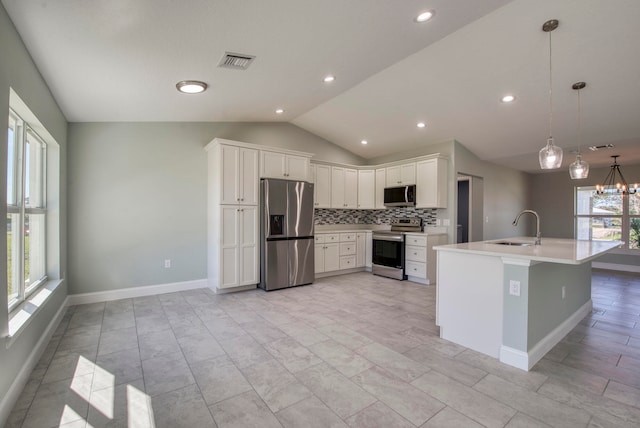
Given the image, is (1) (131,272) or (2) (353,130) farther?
(2) (353,130)

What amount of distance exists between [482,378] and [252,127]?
4.46 meters

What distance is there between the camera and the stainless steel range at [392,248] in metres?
5.26

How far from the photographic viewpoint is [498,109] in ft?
13.6

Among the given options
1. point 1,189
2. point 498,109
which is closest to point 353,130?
point 498,109

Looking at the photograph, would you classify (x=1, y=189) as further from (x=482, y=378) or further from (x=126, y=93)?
(x=482, y=378)

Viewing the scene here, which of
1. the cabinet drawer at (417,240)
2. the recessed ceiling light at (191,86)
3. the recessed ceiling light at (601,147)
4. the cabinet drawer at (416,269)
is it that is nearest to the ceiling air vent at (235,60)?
the recessed ceiling light at (191,86)

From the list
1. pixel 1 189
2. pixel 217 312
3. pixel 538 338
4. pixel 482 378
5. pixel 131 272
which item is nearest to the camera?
pixel 1 189

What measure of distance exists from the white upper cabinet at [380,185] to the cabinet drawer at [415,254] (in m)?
1.15

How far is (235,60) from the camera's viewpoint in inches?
104

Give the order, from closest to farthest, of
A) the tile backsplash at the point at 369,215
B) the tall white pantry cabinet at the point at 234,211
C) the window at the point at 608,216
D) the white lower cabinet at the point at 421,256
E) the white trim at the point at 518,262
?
1. the white trim at the point at 518,262
2. the tall white pantry cabinet at the point at 234,211
3. the white lower cabinet at the point at 421,256
4. the tile backsplash at the point at 369,215
5. the window at the point at 608,216

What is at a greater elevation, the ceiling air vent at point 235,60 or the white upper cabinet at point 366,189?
the ceiling air vent at point 235,60

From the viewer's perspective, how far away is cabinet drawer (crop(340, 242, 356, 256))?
5.63 m

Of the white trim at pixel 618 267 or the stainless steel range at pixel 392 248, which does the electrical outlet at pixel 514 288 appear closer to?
the stainless steel range at pixel 392 248

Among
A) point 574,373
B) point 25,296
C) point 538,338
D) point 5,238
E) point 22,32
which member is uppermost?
point 22,32
